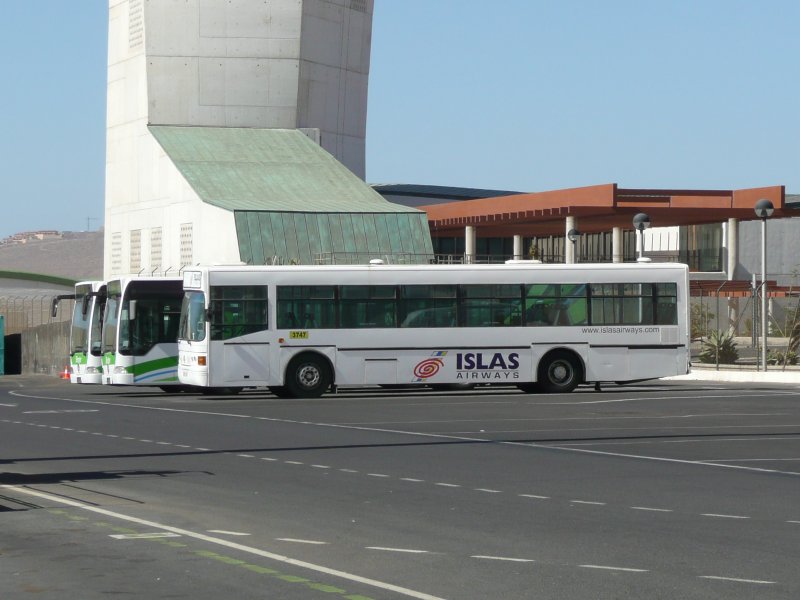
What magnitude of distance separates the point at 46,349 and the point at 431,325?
33405mm

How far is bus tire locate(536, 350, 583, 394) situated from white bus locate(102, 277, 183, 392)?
368 inches

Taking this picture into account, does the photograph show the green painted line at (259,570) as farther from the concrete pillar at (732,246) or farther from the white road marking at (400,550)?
the concrete pillar at (732,246)

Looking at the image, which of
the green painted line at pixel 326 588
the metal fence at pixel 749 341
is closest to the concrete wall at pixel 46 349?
the metal fence at pixel 749 341

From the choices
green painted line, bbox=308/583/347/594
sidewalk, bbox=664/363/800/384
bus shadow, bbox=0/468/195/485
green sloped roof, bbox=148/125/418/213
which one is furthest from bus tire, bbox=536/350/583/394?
green sloped roof, bbox=148/125/418/213

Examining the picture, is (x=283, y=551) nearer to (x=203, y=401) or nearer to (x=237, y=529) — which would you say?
(x=237, y=529)

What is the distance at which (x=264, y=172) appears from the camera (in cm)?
7100

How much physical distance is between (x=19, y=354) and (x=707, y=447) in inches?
2057

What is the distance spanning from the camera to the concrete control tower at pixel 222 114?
69.4 m

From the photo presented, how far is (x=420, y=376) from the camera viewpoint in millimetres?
33281

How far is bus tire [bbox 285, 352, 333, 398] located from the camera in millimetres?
32719

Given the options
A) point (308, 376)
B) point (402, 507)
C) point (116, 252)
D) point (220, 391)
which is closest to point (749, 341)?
point (220, 391)

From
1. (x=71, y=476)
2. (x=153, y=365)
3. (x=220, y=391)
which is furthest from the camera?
(x=220, y=391)

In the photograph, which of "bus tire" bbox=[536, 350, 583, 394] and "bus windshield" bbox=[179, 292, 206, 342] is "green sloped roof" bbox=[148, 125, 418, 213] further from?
"bus tire" bbox=[536, 350, 583, 394]

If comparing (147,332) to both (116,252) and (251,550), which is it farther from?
(116,252)
